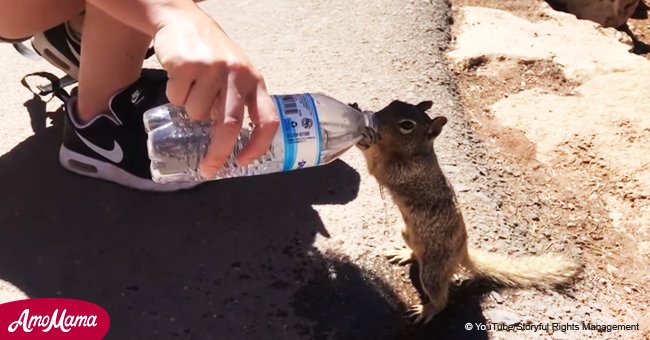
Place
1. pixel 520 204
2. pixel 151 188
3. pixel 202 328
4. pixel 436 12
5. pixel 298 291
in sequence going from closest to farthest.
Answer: pixel 202 328 < pixel 298 291 < pixel 151 188 < pixel 520 204 < pixel 436 12

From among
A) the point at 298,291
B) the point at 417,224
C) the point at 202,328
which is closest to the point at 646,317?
the point at 417,224

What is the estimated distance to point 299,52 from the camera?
3.35 meters

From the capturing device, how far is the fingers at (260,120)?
1.47m

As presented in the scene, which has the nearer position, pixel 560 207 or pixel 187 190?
pixel 187 190

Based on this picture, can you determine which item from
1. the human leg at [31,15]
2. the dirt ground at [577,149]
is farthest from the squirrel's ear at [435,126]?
the human leg at [31,15]

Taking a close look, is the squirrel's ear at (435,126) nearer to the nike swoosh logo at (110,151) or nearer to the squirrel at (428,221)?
the squirrel at (428,221)

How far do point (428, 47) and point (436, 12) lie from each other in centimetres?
33

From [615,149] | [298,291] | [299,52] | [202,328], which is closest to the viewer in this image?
[202,328]

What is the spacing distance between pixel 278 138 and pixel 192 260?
70 centimetres

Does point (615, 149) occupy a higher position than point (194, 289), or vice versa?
point (194, 289)

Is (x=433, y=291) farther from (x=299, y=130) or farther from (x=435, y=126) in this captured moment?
(x=299, y=130)

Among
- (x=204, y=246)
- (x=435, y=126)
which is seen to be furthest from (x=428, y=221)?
(x=204, y=246)

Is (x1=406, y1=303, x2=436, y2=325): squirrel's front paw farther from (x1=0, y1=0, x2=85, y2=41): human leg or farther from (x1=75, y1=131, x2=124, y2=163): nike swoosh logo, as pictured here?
(x1=0, y1=0, x2=85, y2=41): human leg

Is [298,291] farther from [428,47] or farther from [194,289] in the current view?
[428,47]
